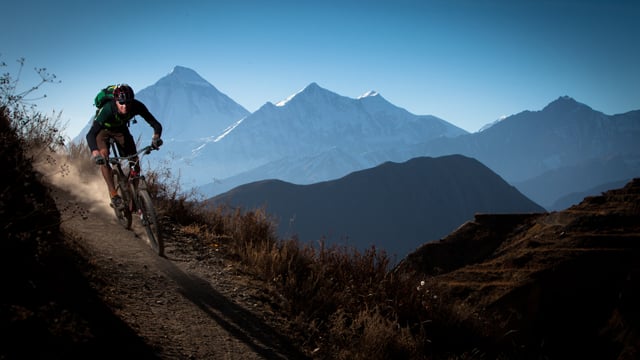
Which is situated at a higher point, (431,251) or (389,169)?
(389,169)

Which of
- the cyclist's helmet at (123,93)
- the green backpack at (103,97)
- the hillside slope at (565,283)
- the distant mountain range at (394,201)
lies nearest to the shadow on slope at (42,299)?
the cyclist's helmet at (123,93)

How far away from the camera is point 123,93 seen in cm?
601

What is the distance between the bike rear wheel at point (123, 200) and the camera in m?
6.68

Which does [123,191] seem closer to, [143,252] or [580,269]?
[143,252]

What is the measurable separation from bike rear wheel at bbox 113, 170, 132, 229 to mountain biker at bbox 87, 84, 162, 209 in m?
0.09

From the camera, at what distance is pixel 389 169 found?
16600cm

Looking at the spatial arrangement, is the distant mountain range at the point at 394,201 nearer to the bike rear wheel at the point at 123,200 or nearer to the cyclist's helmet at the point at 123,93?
the bike rear wheel at the point at 123,200

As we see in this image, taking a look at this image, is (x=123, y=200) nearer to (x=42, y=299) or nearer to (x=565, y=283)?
(x=42, y=299)

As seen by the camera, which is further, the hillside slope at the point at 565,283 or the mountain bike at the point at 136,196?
the hillside slope at the point at 565,283

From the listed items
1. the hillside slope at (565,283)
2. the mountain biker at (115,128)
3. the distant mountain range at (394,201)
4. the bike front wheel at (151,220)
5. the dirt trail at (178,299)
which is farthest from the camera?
the distant mountain range at (394,201)

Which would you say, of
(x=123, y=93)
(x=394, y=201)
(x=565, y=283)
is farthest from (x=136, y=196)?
(x=394, y=201)

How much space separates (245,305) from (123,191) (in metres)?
2.90

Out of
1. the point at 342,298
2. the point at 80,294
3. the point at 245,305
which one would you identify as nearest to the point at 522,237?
the point at 342,298

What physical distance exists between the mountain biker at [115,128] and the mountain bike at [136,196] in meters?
0.09
